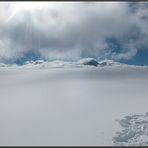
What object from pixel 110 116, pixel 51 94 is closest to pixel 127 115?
pixel 110 116

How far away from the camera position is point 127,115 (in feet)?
46.8

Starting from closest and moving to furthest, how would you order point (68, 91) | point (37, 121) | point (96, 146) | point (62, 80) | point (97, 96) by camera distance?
point (96, 146) < point (37, 121) < point (97, 96) < point (68, 91) < point (62, 80)

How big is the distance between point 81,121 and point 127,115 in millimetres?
2410

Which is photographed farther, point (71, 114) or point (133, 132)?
point (71, 114)

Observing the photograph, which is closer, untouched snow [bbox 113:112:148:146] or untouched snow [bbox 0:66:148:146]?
untouched snow [bbox 113:112:148:146]

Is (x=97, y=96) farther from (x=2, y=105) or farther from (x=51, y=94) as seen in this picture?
(x=2, y=105)

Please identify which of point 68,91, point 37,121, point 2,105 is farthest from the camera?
point 68,91

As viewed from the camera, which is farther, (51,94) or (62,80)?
(62,80)

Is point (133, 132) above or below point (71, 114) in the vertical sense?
below

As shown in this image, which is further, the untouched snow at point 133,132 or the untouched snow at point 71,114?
the untouched snow at point 71,114

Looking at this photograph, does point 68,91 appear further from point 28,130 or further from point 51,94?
point 28,130

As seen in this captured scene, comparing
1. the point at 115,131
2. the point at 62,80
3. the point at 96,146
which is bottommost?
the point at 96,146

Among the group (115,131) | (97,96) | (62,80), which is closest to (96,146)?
(115,131)

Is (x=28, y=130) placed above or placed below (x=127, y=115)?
below
